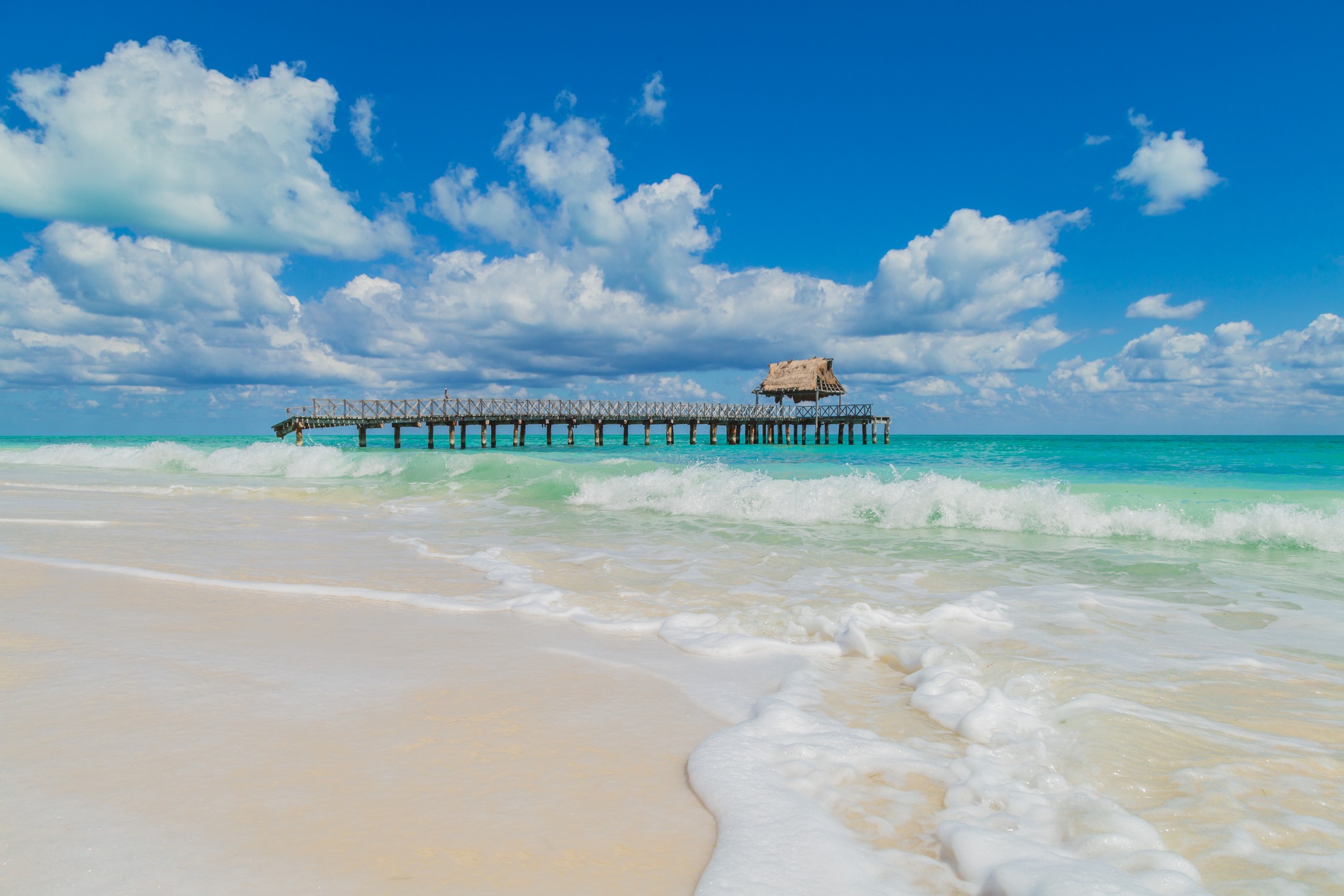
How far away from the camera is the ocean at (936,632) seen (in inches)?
76.5

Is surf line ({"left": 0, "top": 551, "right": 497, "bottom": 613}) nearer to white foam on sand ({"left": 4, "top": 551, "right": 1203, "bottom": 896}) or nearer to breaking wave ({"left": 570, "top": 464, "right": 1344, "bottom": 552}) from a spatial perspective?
white foam on sand ({"left": 4, "top": 551, "right": 1203, "bottom": 896})

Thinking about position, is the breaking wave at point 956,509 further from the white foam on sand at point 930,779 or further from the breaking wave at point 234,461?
the breaking wave at point 234,461

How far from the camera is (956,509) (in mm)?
10398

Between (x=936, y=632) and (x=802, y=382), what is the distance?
49.8 metres

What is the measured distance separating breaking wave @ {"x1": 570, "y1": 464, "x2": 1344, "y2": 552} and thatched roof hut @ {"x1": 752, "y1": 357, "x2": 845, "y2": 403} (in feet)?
133

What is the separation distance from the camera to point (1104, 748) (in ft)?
8.37

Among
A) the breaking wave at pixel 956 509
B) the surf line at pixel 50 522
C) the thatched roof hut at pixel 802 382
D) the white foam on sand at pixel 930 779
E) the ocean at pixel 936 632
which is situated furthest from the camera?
the thatched roof hut at pixel 802 382

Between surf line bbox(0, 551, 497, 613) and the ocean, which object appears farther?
surf line bbox(0, 551, 497, 613)

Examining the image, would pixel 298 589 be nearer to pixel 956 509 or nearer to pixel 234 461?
pixel 956 509

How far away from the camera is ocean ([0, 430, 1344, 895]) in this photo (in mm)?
1944

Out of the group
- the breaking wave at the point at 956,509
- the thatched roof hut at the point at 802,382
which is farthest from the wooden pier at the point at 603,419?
the breaking wave at the point at 956,509

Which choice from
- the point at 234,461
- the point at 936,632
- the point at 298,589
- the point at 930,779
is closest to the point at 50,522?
the point at 298,589

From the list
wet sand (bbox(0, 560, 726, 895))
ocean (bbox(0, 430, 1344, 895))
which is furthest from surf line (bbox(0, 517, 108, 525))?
wet sand (bbox(0, 560, 726, 895))

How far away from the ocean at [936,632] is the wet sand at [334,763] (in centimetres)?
30
